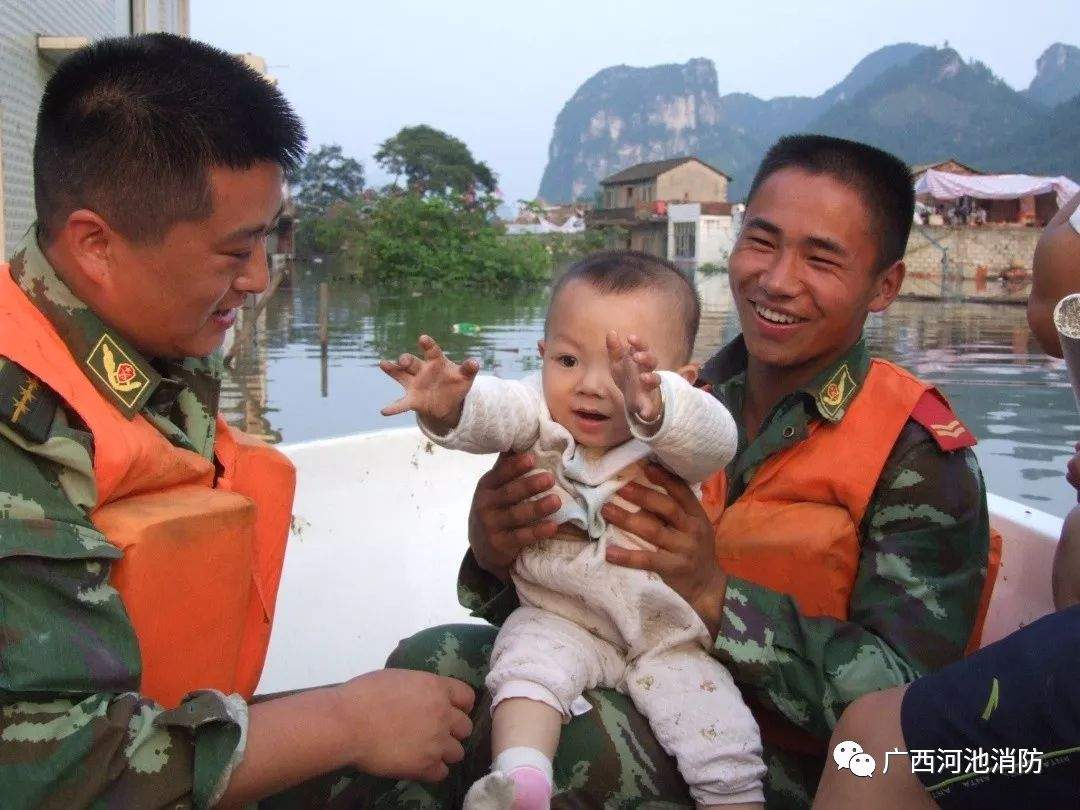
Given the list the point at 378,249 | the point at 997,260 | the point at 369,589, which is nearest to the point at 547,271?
the point at 378,249

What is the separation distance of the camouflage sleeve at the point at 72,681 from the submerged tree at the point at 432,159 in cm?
5399

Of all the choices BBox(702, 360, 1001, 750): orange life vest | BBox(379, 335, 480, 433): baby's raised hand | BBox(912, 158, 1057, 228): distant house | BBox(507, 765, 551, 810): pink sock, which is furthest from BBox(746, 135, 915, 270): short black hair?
BBox(912, 158, 1057, 228): distant house

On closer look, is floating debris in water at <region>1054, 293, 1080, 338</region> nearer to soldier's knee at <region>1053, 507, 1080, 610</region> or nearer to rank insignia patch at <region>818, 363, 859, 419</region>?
rank insignia patch at <region>818, 363, 859, 419</region>

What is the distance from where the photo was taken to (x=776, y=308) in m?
2.19

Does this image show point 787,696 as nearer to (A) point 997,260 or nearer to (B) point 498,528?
(B) point 498,528

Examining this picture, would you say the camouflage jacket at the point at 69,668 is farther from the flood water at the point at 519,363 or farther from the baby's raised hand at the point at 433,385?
the flood water at the point at 519,363

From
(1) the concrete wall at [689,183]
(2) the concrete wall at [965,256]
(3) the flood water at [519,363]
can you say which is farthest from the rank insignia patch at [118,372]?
(1) the concrete wall at [689,183]

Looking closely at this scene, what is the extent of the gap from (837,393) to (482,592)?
0.86m

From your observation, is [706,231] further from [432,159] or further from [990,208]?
[432,159]

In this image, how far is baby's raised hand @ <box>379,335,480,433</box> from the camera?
1625 mm

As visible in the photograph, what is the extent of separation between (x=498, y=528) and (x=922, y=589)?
784 mm

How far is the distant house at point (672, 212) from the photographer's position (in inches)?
1729

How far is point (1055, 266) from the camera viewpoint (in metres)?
1.96

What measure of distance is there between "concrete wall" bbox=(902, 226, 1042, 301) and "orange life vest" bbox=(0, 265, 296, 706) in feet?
113
